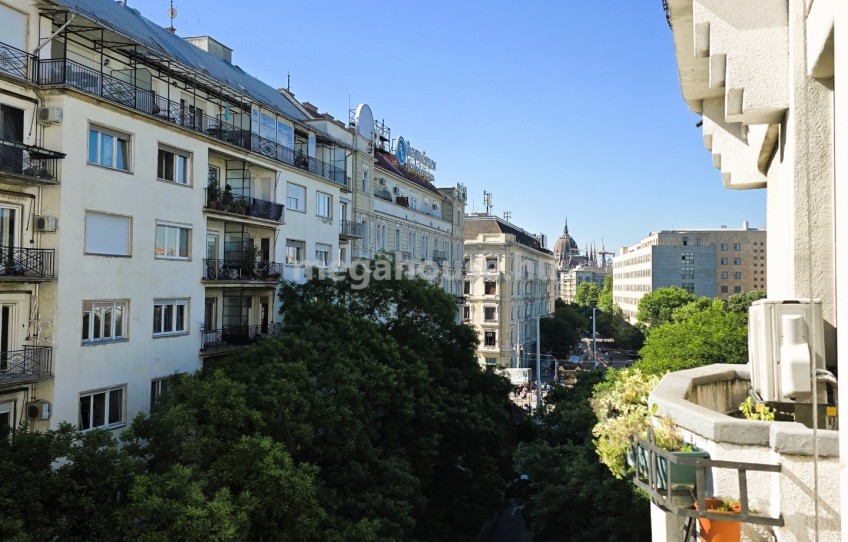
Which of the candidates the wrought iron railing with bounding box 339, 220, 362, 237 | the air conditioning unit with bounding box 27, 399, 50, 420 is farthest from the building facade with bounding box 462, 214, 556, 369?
the air conditioning unit with bounding box 27, 399, 50, 420

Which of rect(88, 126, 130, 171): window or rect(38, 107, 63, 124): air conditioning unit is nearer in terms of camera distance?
rect(38, 107, 63, 124): air conditioning unit

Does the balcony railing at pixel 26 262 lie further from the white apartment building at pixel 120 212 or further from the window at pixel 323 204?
the window at pixel 323 204

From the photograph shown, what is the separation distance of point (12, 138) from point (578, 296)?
185803 millimetres

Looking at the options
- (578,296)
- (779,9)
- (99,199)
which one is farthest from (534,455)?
(578,296)

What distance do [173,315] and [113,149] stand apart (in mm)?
5998

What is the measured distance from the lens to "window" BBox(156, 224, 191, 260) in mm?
23344

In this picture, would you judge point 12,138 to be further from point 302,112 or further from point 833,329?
point 302,112

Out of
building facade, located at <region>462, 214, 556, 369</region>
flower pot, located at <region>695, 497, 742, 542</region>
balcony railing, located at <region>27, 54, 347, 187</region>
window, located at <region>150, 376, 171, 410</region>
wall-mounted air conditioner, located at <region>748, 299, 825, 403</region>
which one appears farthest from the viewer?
building facade, located at <region>462, 214, 556, 369</region>

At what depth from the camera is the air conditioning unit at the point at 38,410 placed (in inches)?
725

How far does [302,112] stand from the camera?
4066 centimetres

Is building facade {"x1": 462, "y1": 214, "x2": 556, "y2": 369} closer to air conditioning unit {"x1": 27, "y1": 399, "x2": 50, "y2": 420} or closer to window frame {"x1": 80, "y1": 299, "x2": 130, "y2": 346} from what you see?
window frame {"x1": 80, "y1": 299, "x2": 130, "y2": 346}

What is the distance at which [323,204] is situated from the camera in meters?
35.2

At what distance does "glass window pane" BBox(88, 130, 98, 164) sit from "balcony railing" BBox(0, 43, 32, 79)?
2.36 m

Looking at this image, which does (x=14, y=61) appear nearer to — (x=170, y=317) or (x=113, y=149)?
(x=113, y=149)
